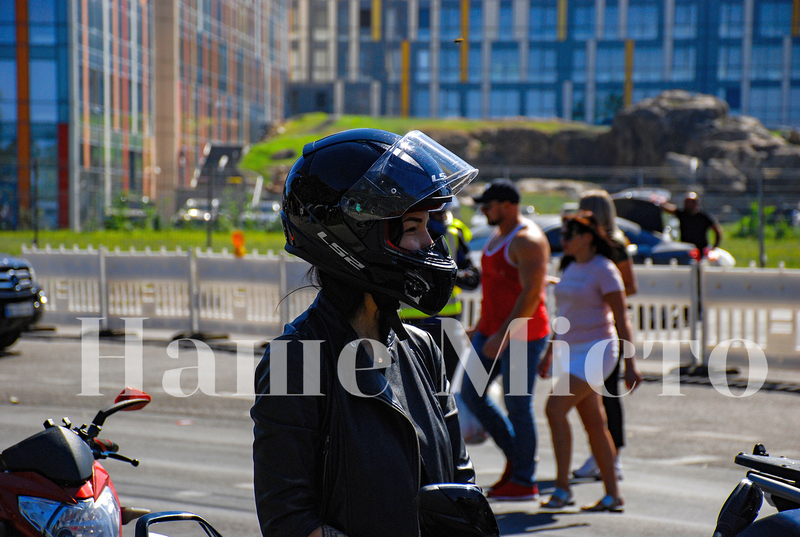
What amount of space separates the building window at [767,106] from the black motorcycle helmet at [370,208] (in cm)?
6552

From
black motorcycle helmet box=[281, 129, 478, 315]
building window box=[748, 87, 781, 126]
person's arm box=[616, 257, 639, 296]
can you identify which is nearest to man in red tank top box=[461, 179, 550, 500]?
person's arm box=[616, 257, 639, 296]

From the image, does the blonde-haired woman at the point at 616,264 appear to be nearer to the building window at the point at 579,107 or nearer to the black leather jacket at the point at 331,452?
the black leather jacket at the point at 331,452

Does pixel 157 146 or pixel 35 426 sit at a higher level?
pixel 157 146

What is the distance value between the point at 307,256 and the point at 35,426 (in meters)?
5.68

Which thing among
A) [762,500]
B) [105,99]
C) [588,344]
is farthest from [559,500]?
[105,99]

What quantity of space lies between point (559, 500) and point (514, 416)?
55 cm

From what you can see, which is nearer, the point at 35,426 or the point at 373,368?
the point at 373,368

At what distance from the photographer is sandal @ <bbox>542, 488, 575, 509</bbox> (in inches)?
203

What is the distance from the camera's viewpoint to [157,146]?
49969 mm

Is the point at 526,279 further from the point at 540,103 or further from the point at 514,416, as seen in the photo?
the point at 540,103

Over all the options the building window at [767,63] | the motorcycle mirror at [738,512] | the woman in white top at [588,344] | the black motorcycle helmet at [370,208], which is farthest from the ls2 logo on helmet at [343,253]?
the building window at [767,63]

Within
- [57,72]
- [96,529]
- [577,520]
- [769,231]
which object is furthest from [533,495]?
[57,72]

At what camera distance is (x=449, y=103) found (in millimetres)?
67875

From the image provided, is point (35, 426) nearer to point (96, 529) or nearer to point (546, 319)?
point (546, 319)
